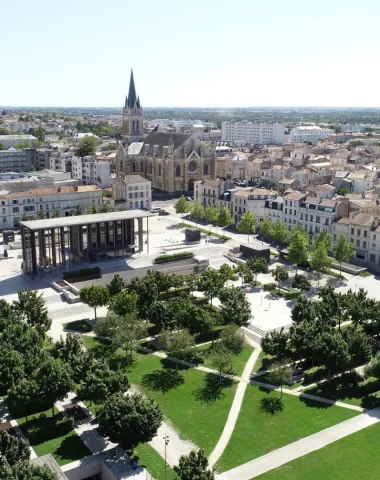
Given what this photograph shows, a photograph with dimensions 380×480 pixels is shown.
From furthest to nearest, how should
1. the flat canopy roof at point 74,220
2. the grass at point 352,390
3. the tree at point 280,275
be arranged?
the flat canopy roof at point 74,220 → the tree at point 280,275 → the grass at point 352,390

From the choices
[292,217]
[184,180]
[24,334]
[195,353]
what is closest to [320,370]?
[195,353]

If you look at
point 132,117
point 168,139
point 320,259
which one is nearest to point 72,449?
point 320,259

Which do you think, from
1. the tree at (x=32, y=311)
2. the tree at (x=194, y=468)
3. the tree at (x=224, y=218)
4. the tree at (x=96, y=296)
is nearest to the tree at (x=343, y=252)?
the tree at (x=224, y=218)

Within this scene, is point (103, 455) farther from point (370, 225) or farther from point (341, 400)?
point (370, 225)

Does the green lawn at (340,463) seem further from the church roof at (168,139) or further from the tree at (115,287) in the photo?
the church roof at (168,139)

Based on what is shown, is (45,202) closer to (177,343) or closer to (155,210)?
(155,210)

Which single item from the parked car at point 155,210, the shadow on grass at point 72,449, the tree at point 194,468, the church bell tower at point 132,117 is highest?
the church bell tower at point 132,117
